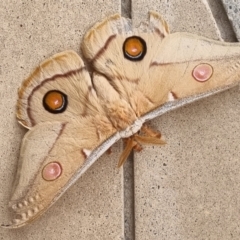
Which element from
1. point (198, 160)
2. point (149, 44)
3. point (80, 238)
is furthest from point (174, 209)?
point (149, 44)

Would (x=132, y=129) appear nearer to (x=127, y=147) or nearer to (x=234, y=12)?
(x=127, y=147)

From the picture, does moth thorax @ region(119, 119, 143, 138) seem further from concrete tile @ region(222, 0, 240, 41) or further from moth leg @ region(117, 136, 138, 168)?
concrete tile @ region(222, 0, 240, 41)

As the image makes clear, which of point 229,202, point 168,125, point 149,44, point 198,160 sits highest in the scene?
point 149,44

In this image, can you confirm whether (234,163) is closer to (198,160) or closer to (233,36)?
(198,160)

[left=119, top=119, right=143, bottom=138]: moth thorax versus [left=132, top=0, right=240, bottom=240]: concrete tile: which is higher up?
[left=119, top=119, right=143, bottom=138]: moth thorax

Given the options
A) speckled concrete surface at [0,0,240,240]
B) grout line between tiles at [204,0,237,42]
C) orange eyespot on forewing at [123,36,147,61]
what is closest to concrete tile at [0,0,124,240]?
speckled concrete surface at [0,0,240,240]

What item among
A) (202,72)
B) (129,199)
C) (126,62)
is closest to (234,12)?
(202,72)
